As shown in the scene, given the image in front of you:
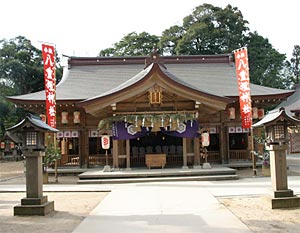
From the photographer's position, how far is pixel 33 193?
28.6 feet

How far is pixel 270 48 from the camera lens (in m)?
43.1

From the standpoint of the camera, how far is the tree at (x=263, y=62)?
39675mm

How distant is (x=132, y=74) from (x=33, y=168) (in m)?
15.9

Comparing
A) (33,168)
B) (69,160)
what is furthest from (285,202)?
(69,160)

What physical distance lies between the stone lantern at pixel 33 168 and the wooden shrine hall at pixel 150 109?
675 centimetres

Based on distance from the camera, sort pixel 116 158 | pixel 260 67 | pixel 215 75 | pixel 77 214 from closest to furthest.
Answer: pixel 77 214 < pixel 116 158 < pixel 215 75 < pixel 260 67

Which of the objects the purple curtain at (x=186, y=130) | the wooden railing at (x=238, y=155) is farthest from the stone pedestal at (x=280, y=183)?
the wooden railing at (x=238, y=155)

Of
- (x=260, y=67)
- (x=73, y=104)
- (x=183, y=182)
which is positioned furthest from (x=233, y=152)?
(x=260, y=67)

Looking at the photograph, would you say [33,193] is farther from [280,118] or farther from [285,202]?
[280,118]

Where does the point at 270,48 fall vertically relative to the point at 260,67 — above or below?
above

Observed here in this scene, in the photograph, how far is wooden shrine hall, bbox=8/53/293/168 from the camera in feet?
53.0

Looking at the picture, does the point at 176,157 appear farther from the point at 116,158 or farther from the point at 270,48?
the point at 270,48

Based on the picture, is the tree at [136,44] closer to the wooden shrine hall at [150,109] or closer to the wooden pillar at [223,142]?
the wooden shrine hall at [150,109]

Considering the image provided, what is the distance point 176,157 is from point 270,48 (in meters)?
30.0
